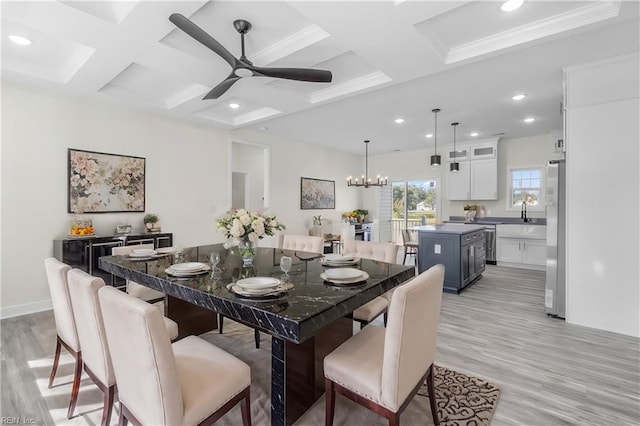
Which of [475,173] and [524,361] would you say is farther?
[475,173]

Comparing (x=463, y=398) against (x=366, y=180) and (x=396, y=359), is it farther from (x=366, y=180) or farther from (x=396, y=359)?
(x=366, y=180)

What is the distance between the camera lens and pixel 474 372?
2.32 meters

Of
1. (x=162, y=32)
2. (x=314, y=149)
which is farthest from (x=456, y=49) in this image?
(x=314, y=149)

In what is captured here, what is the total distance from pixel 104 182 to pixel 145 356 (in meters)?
3.90

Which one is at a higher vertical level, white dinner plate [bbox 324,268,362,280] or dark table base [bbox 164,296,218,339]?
white dinner plate [bbox 324,268,362,280]

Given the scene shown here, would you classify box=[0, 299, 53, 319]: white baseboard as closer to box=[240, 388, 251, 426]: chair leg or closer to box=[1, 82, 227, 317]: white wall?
box=[1, 82, 227, 317]: white wall

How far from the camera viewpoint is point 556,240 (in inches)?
136

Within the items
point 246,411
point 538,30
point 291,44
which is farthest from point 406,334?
point 538,30

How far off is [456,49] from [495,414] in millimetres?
Result: 3072

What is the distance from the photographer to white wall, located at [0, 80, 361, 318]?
11.5ft

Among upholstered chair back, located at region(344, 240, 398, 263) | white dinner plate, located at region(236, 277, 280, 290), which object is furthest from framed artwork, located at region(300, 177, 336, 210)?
white dinner plate, located at region(236, 277, 280, 290)

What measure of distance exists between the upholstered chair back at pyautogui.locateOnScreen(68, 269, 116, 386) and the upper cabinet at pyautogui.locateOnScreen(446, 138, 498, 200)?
699cm

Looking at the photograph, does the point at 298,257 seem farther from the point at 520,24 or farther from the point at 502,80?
the point at 502,80

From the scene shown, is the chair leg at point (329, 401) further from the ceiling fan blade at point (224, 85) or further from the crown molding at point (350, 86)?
the crown molding at point (350, 86)
